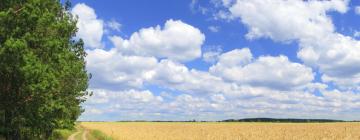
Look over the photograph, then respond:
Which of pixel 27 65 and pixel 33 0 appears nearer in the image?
pixel 27 65

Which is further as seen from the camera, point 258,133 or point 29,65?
point 258,133

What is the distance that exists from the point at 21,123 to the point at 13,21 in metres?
6.14

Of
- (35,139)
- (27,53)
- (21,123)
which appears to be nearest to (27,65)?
(27,53)

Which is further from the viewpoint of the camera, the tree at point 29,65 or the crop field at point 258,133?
the crop field at point 258,133

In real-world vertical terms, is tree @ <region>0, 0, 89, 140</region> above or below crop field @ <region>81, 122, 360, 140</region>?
above

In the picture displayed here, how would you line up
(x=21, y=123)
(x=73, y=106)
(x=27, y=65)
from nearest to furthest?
1. (x=27, y=65)
2. (x=21, y=123)
3. (x=73, y=106)

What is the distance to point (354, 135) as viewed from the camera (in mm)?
42062

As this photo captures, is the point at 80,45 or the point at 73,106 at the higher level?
the point at 80,45

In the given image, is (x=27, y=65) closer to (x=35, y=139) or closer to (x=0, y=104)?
(x=0, y=104)

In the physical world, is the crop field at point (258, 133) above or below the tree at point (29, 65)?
below

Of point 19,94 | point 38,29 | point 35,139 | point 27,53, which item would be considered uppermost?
point 38,29

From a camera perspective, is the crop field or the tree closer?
the tree

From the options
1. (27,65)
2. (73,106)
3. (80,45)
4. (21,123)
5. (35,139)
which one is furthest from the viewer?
(73,106)

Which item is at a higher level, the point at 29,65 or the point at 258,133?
the point at 29,65
